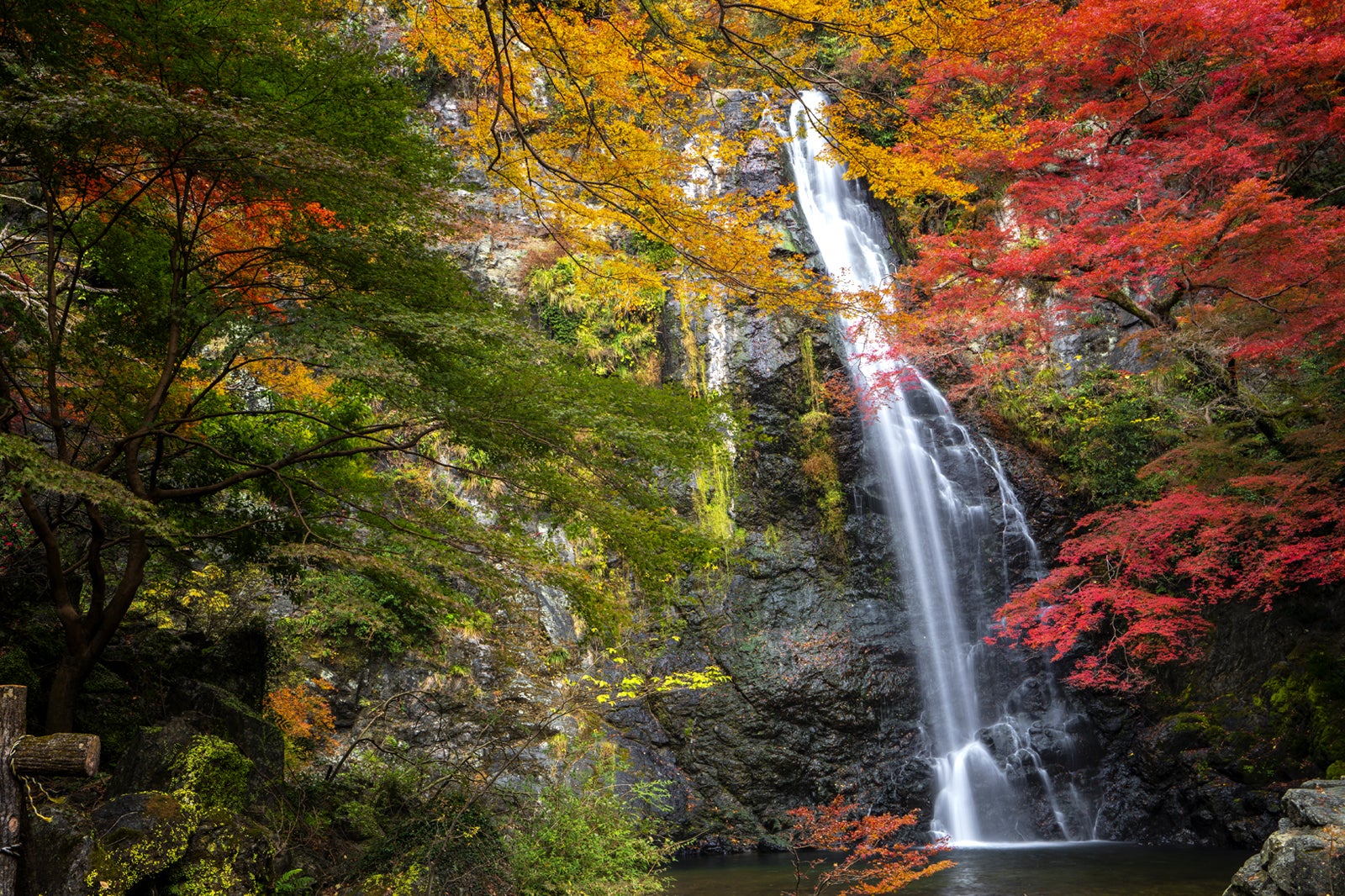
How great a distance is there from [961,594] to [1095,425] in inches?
140

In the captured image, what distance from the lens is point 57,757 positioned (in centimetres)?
287

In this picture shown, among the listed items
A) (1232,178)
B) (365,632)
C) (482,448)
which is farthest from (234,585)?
(1232,178)

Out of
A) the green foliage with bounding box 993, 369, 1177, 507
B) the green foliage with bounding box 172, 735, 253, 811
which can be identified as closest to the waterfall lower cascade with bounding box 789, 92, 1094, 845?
the green foliage with bounding box 993, 369, 1177, 507

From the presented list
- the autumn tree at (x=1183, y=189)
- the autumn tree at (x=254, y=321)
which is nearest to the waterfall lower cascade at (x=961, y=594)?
the autumn tree at (x=1183, y=189)

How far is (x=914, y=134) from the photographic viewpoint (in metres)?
5.22

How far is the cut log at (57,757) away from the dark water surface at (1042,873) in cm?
677

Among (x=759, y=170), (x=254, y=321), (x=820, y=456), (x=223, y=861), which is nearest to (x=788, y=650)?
(x=820, y=456)

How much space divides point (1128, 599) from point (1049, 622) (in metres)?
1.97

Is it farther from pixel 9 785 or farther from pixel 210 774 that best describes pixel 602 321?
pixel 9 785

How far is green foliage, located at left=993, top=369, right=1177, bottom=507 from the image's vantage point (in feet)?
41.3

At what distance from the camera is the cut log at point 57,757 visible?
113 inches

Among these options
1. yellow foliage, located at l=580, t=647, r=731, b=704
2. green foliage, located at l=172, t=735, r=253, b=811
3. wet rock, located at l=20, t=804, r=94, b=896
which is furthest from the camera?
yellow foliage, located at l=580, t=647, r=731, b=704

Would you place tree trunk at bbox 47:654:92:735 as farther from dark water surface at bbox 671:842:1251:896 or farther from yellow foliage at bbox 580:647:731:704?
dark water surface at bbox 671:842:1251:896

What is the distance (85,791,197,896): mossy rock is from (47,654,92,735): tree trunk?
864 millimetres
